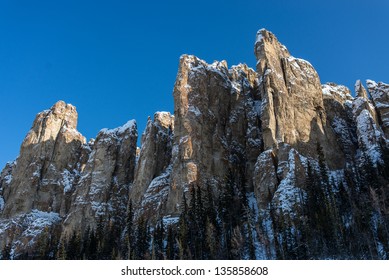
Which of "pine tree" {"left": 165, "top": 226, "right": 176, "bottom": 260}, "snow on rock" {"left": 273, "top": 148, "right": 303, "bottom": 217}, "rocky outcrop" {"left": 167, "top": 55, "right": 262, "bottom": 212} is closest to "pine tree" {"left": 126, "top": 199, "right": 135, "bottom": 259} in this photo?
"pine tree" {"left": 165, "top": 226, "right": 176, "bottom": 260}

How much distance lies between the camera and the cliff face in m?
72.6

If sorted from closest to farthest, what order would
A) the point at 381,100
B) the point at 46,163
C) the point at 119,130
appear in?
the point at 381,100, the point at 46,163, the point at 119,130

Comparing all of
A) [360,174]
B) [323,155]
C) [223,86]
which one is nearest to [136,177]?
[223,86]

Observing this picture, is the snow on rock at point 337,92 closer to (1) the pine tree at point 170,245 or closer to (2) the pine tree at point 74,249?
(1) the pine tree at point 170,245

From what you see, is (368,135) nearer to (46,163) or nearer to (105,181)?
(105,181)

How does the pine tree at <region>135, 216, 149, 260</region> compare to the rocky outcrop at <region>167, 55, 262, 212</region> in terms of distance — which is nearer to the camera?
the pine tree at <region>135, 216, 149, 260</region>

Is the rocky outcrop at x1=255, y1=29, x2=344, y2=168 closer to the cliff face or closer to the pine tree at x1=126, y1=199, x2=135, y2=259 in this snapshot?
the cliff face

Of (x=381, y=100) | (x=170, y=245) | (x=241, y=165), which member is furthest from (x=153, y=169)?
(x=381, y=100)

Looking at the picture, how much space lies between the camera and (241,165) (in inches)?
4067

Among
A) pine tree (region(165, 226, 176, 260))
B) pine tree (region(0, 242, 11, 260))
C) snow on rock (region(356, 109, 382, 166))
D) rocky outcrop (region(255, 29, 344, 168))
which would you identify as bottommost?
pine tree (region(165, 226, 176, 260))

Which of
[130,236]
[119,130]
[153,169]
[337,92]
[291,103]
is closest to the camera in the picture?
[130,236]

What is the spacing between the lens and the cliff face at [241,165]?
72.6 metres

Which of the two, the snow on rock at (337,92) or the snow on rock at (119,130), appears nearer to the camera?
the snow on rock at (337,92)

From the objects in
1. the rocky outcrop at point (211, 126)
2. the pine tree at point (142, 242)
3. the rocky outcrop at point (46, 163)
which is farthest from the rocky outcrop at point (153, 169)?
the rocky outcrop at point (46, 163)
